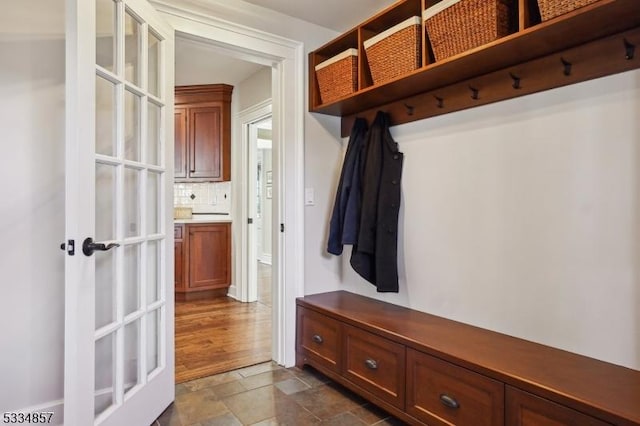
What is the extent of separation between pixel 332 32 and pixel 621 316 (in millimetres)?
2401

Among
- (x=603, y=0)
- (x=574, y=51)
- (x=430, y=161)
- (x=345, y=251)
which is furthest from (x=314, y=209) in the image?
(x=603, y=0)

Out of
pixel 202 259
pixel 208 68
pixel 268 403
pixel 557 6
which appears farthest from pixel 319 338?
pixel 208 68

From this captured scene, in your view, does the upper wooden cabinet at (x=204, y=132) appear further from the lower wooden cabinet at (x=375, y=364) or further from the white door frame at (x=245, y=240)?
the lower wooden cabinet at (x=375, y=364)

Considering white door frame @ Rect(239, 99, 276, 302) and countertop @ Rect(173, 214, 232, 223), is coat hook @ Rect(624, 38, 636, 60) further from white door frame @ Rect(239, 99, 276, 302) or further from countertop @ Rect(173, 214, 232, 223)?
countertop @ Rect(173, 214, 232, 223)

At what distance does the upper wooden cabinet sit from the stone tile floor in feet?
8.79

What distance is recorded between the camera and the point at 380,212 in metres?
2.30

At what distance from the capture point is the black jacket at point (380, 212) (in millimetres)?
2277

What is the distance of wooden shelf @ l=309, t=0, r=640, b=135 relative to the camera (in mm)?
1390

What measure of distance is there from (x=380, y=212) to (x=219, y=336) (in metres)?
1.79

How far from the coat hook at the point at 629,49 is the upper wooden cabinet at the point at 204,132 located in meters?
3.81

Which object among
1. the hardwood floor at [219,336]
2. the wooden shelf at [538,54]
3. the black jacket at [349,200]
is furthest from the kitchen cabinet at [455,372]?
the wooden shelf at [538,54]

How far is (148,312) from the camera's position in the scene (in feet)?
6.15

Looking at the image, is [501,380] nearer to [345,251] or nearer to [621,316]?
[621,316]

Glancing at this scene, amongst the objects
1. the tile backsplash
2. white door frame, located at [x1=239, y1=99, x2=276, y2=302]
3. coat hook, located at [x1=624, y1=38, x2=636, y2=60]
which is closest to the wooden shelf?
coat hook, located at [x1=624, y1=38, x2=636, y2=60]
